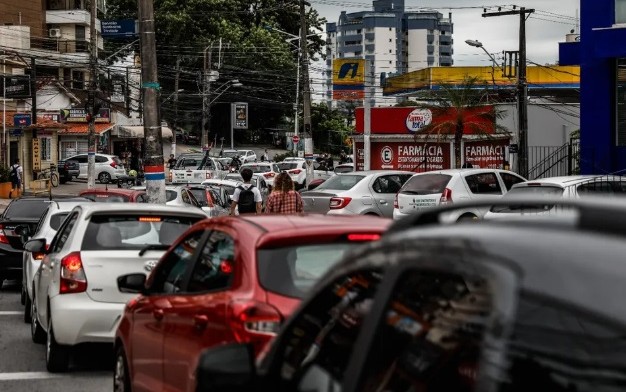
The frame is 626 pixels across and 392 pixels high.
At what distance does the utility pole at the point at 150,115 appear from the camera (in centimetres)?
1917

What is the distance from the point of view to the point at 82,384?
968 cm

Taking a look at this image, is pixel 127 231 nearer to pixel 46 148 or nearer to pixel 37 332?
pixel 37 332

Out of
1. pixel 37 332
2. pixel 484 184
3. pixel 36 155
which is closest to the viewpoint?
pixel 37 332

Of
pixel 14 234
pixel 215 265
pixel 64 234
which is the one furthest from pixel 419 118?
pixel 215 265

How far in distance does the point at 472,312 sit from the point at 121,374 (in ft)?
17.8

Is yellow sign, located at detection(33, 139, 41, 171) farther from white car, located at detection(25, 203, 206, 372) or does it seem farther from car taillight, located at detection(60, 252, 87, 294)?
car taillight, located at detection(60, 252, 87, 294)

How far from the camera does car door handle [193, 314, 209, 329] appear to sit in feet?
19.4

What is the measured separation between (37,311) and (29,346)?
2.22 feet

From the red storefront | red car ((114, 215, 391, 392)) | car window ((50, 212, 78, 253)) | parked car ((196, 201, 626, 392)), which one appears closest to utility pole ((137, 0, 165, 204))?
car window ((50, 212, 78, 253))

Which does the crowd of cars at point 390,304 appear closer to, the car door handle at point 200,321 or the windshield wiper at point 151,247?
the car door handle at point 200,321

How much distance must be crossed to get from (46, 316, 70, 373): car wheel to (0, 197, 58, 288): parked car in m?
7.18

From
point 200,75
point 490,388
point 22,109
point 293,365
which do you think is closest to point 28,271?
point 293,365

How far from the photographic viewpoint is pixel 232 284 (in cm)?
590

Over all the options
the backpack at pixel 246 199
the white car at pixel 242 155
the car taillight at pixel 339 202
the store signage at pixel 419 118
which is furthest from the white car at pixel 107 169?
the backpack at pixel 246 199
